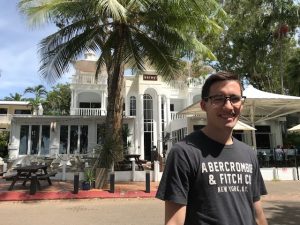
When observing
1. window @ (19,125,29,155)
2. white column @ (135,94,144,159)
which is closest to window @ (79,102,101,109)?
white column @ (135,94,144,159)

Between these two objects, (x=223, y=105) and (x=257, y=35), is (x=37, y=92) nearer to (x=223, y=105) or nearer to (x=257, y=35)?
(x=257, y=35)

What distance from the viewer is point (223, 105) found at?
89.4 inches

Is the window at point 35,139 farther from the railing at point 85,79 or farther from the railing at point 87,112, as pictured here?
the railing at point 85,79

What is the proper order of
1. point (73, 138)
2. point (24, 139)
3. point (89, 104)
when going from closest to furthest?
point (24, 139) → point (73, 138) → point (89, 104)

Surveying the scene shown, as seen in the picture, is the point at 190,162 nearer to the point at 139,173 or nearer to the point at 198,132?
the point at 198,132

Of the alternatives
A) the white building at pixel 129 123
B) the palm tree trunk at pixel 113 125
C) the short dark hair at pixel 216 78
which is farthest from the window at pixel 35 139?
the short dark hair at pixel 216 78

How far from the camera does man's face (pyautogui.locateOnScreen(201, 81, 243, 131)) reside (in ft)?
7.41

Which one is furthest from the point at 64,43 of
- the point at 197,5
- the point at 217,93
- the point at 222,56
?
the point at 222,56

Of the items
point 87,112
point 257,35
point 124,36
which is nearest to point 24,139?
point 87,112

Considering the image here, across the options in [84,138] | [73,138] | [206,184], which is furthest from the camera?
[84,138]

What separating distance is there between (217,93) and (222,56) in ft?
89.2

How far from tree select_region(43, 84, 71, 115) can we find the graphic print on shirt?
33541 mm

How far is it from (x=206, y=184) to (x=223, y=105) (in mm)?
512

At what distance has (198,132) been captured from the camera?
7.56ft
